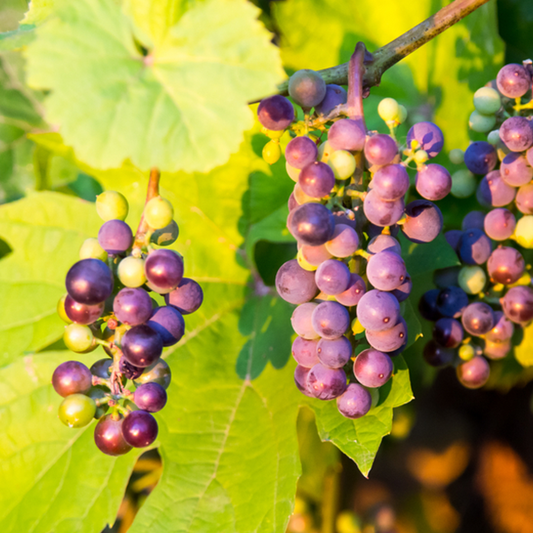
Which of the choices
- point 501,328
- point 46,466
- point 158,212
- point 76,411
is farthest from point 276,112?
point 46,466

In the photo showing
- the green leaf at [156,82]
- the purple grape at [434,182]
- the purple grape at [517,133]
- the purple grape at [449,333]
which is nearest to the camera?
the green leaf at [156,82]

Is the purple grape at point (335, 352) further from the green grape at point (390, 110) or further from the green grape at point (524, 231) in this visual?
the green grape at point (524, 231)

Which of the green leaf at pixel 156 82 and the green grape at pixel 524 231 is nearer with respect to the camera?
the green leaf at pixel 156 82

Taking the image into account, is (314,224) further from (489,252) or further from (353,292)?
(489,252)

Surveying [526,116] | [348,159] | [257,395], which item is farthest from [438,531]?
[348,159]

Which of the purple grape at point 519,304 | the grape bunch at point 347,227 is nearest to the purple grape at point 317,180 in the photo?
the grape bunch at point 347,227

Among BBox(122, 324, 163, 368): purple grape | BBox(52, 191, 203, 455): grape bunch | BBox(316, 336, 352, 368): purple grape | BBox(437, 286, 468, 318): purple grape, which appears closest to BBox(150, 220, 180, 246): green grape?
BBox(52, 191, 203, 455): grape bunch

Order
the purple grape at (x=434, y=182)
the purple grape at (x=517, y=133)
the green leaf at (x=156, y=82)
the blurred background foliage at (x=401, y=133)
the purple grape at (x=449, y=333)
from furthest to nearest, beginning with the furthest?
the blurred background foliage at (x=401, y=133), the purple grape at (x=449, y=333), the purple grape at (x=517, y=133), the purple grape at (x=434, y=182), the green leaf at (x=156, y=82)
